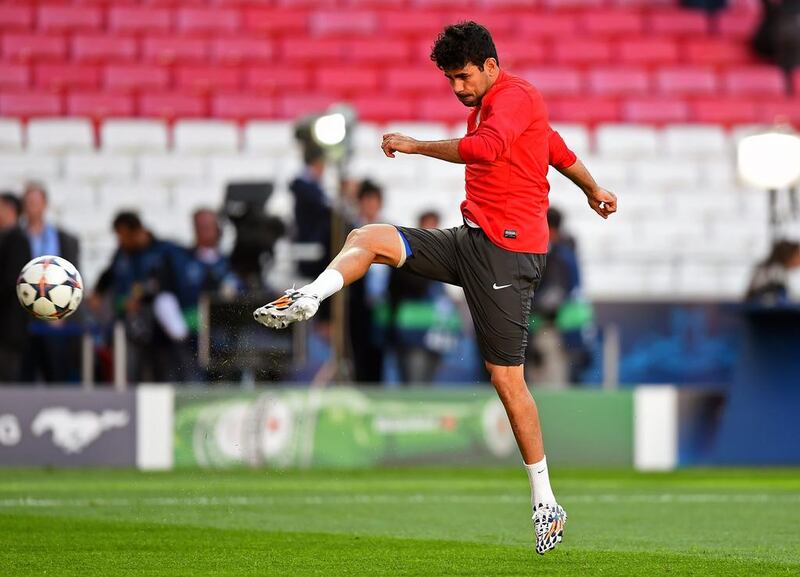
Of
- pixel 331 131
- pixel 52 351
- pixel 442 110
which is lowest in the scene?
pixel 52 351

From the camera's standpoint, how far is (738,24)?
20.1 m

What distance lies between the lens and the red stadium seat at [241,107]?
17761mm

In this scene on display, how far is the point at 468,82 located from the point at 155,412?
693 centimetres

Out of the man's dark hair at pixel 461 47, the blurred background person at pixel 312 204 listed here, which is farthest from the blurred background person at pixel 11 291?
the man's dark hair at pixel 461 47

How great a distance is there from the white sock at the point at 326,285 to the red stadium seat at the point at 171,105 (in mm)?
11398

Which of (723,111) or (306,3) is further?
(306,3)

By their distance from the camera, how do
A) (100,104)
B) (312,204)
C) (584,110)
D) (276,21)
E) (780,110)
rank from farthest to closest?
1. (276,21)
2. (780,110)
3. (584,110)
4. (100,104)
5. (312,204)

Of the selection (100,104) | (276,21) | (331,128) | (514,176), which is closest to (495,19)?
(276,21)

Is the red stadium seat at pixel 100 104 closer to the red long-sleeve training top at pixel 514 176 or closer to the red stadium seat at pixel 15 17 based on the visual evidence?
the red stadium seat at pixel 15 17

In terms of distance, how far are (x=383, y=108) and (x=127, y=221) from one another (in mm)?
5353

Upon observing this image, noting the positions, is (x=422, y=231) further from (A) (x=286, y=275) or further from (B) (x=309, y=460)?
(A) (x=286, y=275)

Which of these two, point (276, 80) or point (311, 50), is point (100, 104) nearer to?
point (276, 80)

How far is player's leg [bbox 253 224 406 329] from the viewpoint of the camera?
6.31 meters

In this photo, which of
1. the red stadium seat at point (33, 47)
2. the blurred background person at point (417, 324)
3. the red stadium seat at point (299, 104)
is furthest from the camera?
the red stadium seat at point (33, 47)
